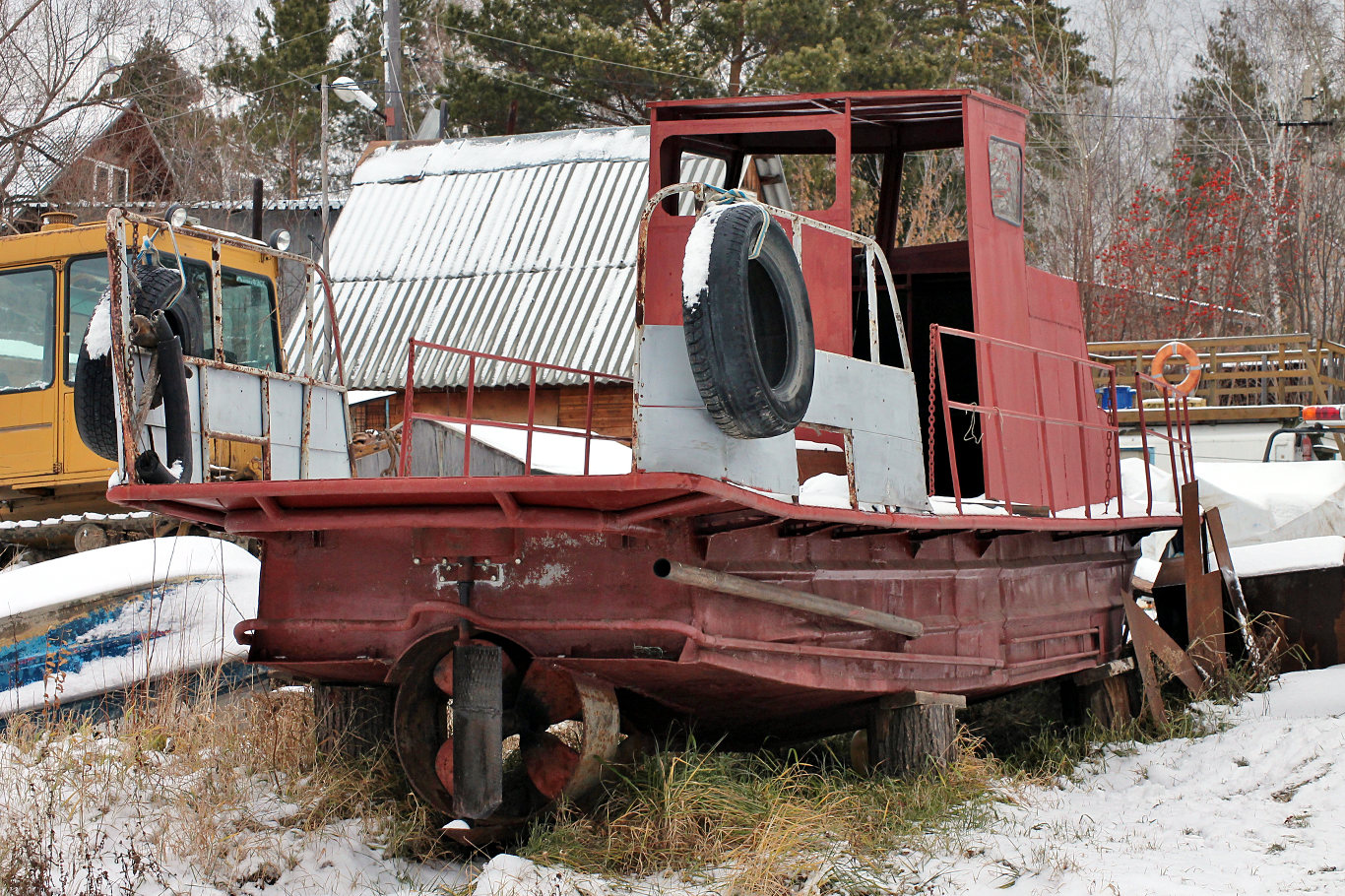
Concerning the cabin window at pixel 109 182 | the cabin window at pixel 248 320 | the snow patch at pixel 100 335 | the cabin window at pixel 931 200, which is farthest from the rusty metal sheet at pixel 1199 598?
the cabin window at pixel 109 182

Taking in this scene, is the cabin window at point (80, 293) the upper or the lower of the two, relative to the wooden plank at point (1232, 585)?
upper

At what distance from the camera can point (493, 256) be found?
656 inches

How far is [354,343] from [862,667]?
11.7m

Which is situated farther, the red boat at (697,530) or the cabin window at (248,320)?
the cabin window at (248,320)

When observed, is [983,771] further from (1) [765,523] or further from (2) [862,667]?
(1) [765,523]

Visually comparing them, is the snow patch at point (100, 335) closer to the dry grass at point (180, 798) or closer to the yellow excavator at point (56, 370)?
the dry grass at point (180, 798)

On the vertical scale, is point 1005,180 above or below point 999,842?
above

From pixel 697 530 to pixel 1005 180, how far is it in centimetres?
346

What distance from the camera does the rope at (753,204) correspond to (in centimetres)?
449

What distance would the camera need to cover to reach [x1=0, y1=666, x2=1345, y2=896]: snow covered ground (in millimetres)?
4660

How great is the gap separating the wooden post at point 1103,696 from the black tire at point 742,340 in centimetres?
390

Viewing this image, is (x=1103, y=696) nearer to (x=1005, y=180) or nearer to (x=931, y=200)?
(x=1005, y=180)

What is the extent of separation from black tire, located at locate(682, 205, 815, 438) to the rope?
17 mm

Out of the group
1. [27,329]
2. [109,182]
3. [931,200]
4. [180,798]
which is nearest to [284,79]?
[109,182]
